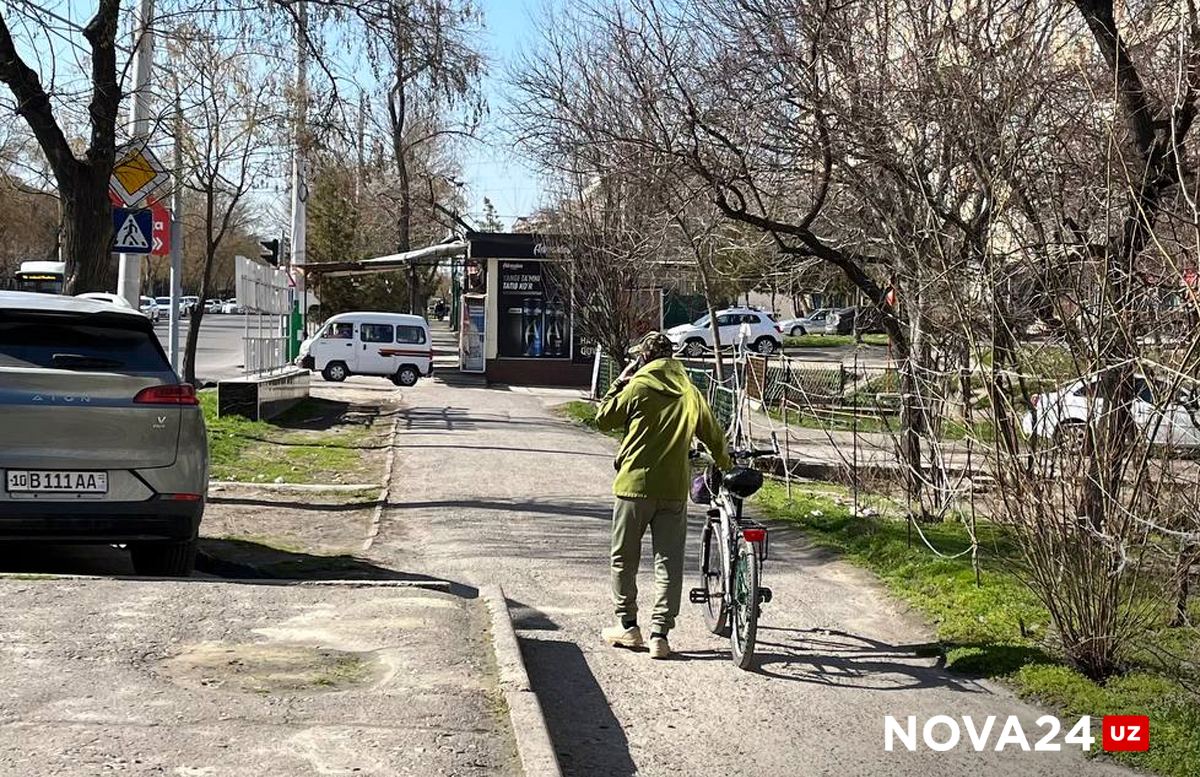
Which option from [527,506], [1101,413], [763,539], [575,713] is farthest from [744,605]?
[527,506]

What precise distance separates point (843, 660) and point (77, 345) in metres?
4.75

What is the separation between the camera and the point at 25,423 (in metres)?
7.38

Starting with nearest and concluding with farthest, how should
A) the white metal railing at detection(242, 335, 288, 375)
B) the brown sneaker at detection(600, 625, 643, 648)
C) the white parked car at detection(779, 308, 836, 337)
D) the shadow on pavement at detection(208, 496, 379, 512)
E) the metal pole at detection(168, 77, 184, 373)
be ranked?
the brown sneaker at detection(600, 625, 643, 648) → the shadow on pavement at detection(208, 496, 379, 512) → the metal pole at detection(168, 77, 184, 373) → the white metal railing at detection(242, 335, 288, 375) → the white parked car at detection(779, 308, 836, 337)

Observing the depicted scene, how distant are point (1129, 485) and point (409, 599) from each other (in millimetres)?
3896

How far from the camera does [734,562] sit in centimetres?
715

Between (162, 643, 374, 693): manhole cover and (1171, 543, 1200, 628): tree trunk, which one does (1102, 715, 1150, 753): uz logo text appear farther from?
(162, 643, 374, 693): manhole cover

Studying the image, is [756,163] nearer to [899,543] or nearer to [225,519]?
[899,543]

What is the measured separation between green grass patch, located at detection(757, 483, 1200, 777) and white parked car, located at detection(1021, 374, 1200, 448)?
0.91 metres

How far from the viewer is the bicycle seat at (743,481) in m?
7.18

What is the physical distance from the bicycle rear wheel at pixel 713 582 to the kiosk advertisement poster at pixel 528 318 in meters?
27.9

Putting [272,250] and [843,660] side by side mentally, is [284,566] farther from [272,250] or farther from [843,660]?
[272,250]

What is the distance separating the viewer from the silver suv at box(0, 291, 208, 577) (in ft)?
24.3

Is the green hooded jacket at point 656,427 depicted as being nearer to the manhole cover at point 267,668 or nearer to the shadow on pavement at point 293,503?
the manhole cover at point 267,668

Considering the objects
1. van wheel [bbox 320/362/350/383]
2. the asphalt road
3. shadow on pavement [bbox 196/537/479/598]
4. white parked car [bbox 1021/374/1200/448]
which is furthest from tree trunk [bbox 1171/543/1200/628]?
van wheel [bbox 320/362/350/383]
